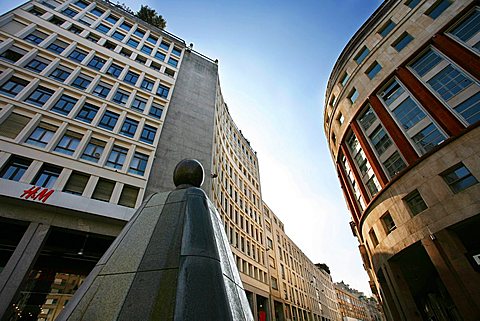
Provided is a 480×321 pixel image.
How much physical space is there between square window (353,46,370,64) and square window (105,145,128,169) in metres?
22.8

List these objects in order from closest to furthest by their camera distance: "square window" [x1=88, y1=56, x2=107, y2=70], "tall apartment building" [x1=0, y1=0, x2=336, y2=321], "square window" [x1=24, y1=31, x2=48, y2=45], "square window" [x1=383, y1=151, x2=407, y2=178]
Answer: "tall apartment building" [x1=0, y1=0, x2=336, y2=321] → "square window" [x1=383, y1=151, x2=407, y2=178] → "square window" [x1=24, y1=31, x2=48, y2=45] → "square window" [x1=88, y1=56, x2=107, y2=70]

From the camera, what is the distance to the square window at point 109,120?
48.2 feet

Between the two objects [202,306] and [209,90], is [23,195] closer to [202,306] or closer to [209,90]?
[202,306]

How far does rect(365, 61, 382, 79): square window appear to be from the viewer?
18741mm

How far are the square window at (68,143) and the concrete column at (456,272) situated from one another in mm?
20595

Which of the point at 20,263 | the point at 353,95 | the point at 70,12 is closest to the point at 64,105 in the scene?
the point at 20,263

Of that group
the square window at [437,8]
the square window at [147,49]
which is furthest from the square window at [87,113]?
the square window at [437,8]

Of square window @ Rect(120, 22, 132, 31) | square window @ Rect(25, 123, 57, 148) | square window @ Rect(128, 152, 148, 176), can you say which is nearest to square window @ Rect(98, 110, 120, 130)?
square window @ Rect(25, 123, 57, 148)

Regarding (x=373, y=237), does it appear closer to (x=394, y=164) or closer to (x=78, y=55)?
(x=394, y=164)

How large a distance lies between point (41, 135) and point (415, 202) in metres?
22.4

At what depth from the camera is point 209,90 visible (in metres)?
23.0

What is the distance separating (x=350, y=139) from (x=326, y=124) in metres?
6.45

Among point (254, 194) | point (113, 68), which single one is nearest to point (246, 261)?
point (254, 194)

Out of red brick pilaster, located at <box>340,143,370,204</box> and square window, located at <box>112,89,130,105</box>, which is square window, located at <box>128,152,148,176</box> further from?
red brick pilaster, located at <box>340,143,370,204</box>
